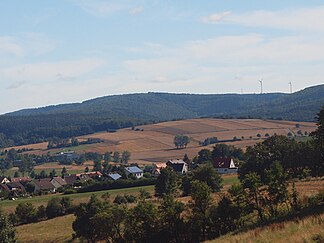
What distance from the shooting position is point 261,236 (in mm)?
21719

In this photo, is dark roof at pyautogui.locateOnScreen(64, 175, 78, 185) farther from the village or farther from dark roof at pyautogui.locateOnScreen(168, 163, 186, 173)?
dark roof at pyautogui.locateOnScreen(168, 163, 186, 173)

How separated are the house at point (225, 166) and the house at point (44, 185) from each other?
1343 inches

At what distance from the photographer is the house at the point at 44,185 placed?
344 feet

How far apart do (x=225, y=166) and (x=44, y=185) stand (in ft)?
126

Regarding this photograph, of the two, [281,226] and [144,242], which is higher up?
[281,226]

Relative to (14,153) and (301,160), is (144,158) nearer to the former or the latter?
(14,153)

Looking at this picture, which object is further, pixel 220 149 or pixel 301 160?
pixel 220 149

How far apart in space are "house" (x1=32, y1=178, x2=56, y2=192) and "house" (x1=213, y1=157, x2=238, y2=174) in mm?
34105

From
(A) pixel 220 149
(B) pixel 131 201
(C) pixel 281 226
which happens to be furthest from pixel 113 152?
(C) pixel 281 226

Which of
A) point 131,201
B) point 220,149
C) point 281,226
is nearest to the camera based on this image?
point 281,226

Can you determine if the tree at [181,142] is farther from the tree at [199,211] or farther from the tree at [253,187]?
the tree at [253,187]

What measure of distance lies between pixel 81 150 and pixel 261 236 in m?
165

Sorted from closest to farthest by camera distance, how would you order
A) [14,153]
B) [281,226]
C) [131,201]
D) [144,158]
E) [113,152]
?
[281,226], [131,201], [144,158], [113,152], [14,153]

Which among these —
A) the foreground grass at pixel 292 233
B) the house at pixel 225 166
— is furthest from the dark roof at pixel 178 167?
the foreground grass at pixel 292 233
